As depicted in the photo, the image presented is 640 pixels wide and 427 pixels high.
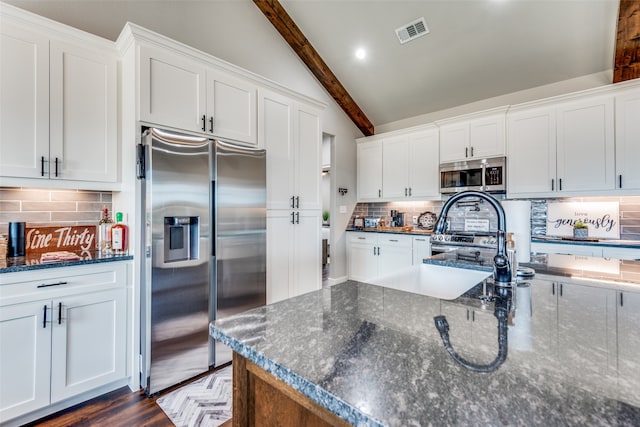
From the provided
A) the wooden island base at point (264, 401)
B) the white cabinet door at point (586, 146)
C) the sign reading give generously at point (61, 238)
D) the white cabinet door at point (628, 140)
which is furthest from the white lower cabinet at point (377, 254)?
the wooden island base at point (264, 401)

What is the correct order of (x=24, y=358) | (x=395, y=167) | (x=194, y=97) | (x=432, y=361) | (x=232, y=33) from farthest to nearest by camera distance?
(x=395, y=167) < (x=232, y=33) < (x=194, y=97) < (x=24, y=358) < (x=432, y=361)

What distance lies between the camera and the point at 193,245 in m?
2.18

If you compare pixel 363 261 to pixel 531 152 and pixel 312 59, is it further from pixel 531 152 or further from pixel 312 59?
pixel 312 59

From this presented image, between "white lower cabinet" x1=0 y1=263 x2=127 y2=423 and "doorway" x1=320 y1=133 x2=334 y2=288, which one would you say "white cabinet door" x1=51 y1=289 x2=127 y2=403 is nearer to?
"white lower cabinet" x1=0 y1=263 x2=127 y2=423

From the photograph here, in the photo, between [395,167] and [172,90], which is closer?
[172,90]

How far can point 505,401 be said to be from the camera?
436mm

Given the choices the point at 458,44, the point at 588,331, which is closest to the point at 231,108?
the point at 588,331

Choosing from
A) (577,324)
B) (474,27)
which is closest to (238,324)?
(577,324)

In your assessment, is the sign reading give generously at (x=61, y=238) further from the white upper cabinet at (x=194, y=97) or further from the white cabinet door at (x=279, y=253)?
the white cabinet door at (x=279, y=253)

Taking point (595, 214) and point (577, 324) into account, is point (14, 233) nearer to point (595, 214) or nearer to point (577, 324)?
point (577, 324)

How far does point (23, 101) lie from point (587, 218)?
17.2ft

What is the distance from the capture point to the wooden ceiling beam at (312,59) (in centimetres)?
377

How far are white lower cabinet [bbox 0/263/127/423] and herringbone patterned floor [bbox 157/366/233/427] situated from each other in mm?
430

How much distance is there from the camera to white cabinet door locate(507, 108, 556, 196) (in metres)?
3.39
